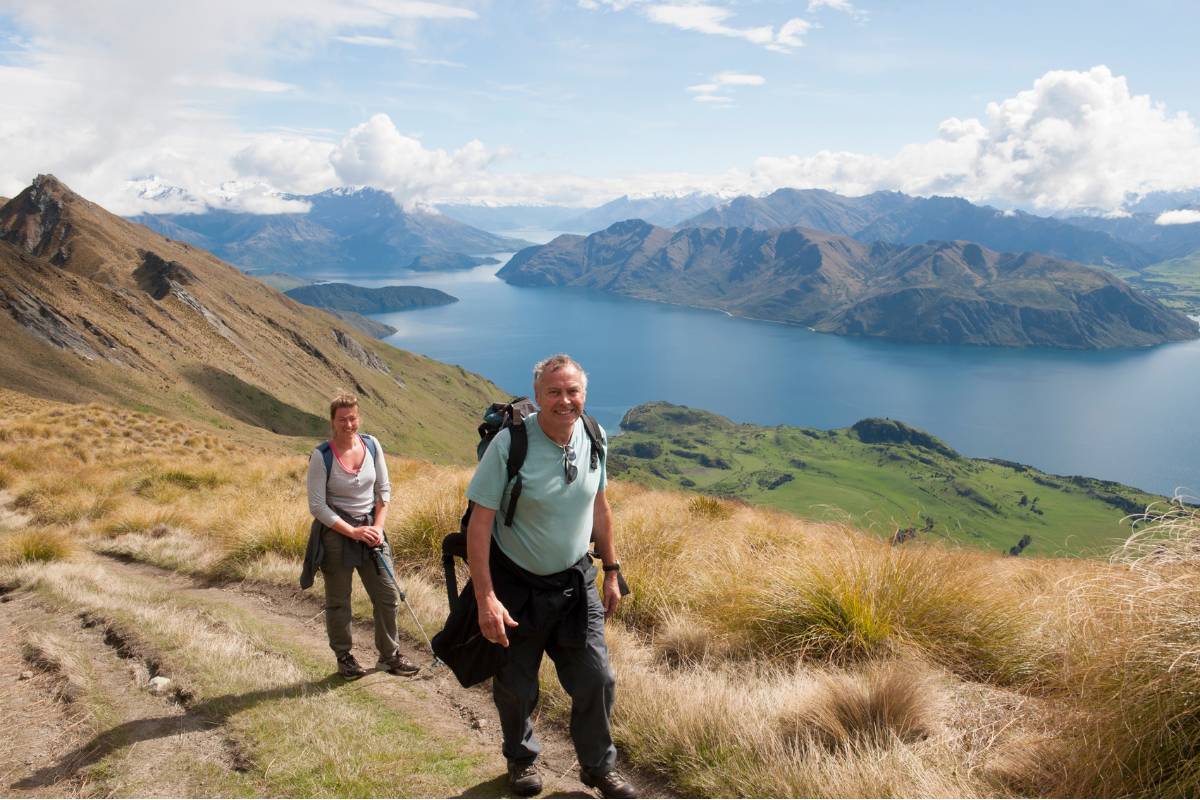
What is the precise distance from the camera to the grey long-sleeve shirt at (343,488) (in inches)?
225

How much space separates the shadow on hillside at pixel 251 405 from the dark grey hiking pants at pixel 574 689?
239 ft

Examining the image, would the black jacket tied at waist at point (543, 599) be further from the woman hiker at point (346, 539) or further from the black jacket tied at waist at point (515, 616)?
the woman hiker at point (346, 539)

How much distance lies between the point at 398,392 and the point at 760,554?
13703cm

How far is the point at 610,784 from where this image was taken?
13.2 feet

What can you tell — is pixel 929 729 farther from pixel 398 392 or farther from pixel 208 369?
pixel 398 392

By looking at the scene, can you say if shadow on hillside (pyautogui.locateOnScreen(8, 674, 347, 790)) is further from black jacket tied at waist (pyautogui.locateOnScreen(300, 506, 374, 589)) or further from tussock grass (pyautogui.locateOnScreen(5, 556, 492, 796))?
black jacket tied at waist (pyautogui.locateOnScreen(300, 506, 374, 589))

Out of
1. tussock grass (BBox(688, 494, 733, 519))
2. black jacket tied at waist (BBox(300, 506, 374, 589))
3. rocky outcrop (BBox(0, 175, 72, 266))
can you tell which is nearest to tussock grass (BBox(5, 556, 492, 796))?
black jacket tied at waist (BBox(300, 506, 374, 589))

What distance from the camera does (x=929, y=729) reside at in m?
4.18

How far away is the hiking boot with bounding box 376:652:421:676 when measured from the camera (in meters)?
5.84

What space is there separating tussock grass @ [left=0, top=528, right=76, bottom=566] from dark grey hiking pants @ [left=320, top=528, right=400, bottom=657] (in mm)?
5790

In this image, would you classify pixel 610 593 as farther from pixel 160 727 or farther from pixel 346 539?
pixel 160 727

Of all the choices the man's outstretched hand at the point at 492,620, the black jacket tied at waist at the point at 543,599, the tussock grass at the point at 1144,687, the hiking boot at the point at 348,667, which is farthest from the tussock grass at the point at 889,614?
the hiking boot at the point at 348,667

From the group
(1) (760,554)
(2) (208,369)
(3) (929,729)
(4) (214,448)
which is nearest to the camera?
(3) (929,729)

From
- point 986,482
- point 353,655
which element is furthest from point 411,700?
point 986,482
